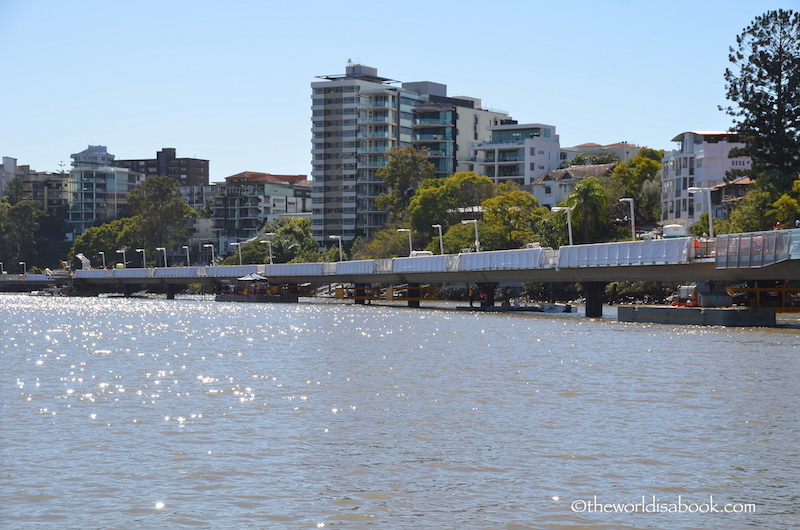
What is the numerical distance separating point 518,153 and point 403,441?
147 m

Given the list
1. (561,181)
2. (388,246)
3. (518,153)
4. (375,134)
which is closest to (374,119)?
(375,134)

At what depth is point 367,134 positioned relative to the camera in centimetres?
17550

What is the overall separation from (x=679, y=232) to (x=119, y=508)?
61.2 metres

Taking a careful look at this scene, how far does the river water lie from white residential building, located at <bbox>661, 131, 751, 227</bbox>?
248 ft

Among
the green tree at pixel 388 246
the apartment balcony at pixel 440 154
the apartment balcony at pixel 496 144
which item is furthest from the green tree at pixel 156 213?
the green tree at pixel 388 246

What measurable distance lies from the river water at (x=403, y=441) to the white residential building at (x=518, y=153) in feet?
405

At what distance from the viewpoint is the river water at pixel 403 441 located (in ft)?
49.8

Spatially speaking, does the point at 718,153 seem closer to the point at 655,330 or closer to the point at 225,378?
the point at 655,330

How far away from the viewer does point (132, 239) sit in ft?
636

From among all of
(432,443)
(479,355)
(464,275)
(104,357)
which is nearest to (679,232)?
(464,275)

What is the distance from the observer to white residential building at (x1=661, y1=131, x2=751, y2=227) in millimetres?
113812

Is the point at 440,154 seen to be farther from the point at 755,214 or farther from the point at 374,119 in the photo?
the point at 755,214

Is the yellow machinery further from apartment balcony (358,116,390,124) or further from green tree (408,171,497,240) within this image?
apartment balcony (358,116,390,124)

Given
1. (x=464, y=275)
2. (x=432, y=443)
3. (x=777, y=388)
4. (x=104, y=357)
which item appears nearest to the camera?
(x=432, y=443)
